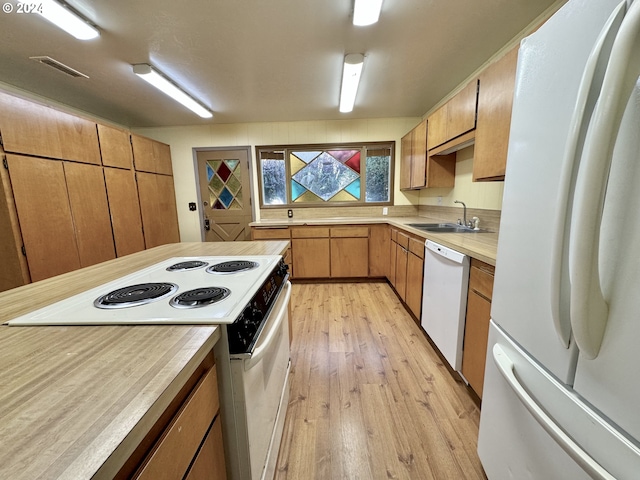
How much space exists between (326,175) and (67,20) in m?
3.00

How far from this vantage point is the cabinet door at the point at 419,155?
9.23 ft

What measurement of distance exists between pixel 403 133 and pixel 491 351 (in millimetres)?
3521

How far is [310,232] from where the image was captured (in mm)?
3514

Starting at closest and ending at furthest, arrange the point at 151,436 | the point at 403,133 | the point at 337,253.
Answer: the point at 151,436 < the point at 337,253 < the point at 403,133

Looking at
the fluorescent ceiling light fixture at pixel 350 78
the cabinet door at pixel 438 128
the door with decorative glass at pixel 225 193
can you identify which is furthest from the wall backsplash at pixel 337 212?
the fluorescent ceiling light fixture at pixel 350 78

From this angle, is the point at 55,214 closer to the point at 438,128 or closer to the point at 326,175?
the point at 326,175

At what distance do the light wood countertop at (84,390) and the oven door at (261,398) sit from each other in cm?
17

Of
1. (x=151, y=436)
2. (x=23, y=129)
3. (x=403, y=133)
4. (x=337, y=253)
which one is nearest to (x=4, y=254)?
(x=23, y=129)

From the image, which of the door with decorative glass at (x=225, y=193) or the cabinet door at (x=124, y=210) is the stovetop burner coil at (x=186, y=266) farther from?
the door with decorative glass at (x=225, y=193)

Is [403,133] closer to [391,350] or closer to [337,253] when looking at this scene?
[337,253]

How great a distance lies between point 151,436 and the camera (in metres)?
0.46

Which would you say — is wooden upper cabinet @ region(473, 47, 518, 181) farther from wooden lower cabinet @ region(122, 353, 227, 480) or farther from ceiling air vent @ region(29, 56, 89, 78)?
ceiling air vent @ region(29, 56, 89, 78)

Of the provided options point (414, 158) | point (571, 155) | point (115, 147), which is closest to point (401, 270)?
point (414, 158)

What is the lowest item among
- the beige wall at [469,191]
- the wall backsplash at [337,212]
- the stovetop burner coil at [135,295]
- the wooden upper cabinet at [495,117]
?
the stovetop burner coil at [135,295]
